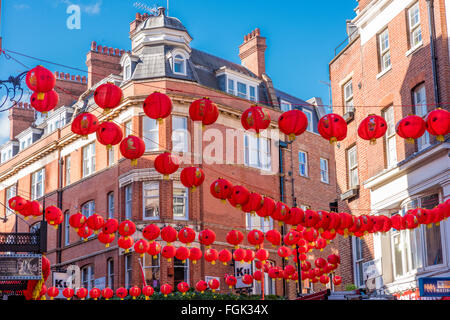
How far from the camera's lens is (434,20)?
23.0 m

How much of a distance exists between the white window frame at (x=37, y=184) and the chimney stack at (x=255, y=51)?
48.0ft

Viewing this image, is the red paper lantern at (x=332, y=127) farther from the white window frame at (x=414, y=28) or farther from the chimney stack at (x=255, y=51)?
the chimney stack at (x=255, y=51)

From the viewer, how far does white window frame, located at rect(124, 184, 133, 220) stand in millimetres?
37156

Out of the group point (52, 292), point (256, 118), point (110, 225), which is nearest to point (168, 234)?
point (110, 225)

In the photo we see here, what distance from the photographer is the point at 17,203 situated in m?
21.5

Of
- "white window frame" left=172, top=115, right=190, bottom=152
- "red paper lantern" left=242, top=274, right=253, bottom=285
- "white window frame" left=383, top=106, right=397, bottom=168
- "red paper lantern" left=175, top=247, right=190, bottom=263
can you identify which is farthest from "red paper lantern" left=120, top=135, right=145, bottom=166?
"white window frame" left=172, top=115, right=190, bottom=152

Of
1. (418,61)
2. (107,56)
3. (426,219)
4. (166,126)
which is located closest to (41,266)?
(426,219)

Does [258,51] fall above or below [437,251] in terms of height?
above

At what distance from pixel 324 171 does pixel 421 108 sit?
910 inches

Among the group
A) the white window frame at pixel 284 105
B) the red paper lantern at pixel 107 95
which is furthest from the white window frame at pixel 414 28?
the white window frame at pixel 284 105

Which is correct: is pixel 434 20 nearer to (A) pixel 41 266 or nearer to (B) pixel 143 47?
(A) pixel 41 266

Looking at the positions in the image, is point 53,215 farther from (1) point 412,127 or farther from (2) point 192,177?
(1) point 412,127

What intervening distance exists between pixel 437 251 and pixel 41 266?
12198 mm

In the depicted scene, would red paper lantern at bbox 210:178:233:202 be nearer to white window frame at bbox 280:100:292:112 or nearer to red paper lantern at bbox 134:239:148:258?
red paper lantern at bbox 134:239:148:258
